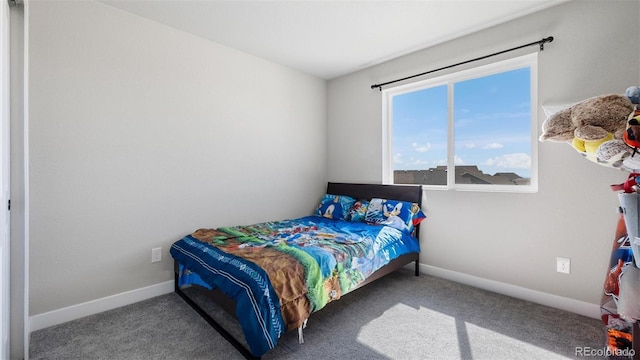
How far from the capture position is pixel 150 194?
2514 mm

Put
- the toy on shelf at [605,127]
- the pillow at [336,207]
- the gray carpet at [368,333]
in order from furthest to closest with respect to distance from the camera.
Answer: the pillow at [336,207] → the gray carpet at [368,333] → the toy on shelf at [605,127]

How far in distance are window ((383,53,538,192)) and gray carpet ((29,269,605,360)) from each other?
1108 millimetres

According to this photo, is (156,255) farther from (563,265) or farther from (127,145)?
(563,265)

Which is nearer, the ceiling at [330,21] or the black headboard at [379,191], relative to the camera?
the ceiling at [330,21]

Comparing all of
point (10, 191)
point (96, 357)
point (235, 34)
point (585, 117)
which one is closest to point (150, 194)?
point (10, 191)

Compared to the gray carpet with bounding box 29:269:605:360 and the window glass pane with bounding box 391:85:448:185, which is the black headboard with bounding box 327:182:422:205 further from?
the gray carpet with bounding box 29:269:605:360

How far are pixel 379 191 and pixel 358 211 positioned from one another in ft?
1.25

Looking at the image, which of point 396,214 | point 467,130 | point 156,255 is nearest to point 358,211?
point 396,214

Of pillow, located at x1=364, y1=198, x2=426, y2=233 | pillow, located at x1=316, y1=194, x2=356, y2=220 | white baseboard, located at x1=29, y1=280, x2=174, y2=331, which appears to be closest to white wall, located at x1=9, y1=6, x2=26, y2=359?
white baseboard, located at x1=29, y1=280, x2=174, y2=331

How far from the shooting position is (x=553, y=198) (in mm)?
2330

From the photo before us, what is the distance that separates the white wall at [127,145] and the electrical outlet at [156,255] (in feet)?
0.14

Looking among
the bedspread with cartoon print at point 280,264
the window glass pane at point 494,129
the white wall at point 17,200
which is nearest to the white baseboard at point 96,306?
the bedspread with cartoon print at point 280,264

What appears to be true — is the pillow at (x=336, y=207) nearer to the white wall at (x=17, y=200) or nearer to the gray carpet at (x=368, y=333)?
the gray carpet at (x=368, y=333)

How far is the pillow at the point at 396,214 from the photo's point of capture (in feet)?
9.60
